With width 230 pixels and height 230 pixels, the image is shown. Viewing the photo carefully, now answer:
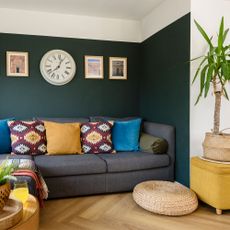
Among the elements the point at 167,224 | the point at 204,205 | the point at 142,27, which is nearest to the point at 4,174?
the point at 167,224

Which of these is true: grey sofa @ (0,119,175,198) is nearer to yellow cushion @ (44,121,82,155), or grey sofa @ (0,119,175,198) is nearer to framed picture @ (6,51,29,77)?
yellow cushion @ (44,121,82,155)

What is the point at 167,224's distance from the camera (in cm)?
225

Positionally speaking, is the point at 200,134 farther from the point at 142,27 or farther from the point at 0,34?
the point at 0,34

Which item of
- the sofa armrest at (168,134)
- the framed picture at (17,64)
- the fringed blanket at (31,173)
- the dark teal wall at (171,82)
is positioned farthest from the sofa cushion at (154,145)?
the framed picture at (17,64)

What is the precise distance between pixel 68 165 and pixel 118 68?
6.30 feet

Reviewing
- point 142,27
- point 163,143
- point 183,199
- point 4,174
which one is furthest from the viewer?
point 142,27

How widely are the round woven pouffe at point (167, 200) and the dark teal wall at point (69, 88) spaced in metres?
1.79

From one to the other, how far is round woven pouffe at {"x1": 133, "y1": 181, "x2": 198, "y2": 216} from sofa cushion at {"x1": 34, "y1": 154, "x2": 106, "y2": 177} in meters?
0.56

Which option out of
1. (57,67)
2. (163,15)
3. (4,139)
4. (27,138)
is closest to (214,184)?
(27,138)

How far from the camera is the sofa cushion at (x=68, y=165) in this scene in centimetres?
275

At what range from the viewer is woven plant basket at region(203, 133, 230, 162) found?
2.51 m

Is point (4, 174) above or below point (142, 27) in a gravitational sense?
below

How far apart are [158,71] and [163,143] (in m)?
1.11

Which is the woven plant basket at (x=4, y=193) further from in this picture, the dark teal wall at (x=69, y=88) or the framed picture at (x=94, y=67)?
the framed picture at (x=94, y=67)
